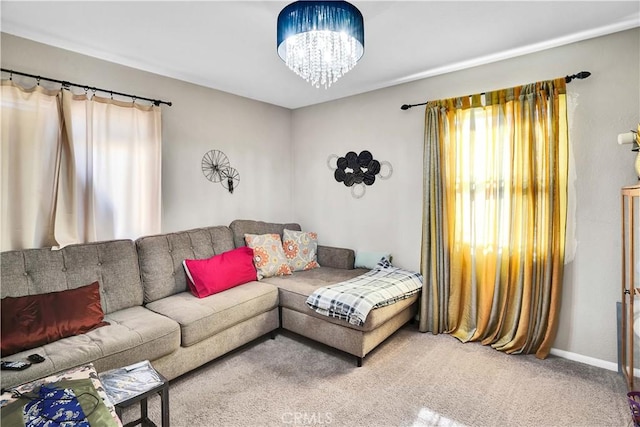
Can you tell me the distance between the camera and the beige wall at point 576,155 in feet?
7.85

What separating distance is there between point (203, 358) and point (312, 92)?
2931 millimetres

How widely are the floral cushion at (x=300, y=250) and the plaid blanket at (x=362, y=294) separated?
809 millimetres

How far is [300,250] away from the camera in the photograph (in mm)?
3838

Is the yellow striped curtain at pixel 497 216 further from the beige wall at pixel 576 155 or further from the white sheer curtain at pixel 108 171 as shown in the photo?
the white sheer curtain at pixel 108 171

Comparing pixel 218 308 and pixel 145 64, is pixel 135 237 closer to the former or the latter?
pixel 218 308

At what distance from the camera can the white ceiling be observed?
2047mm

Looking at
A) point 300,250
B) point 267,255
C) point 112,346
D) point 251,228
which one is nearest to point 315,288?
point 267,255

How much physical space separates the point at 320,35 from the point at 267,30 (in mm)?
826

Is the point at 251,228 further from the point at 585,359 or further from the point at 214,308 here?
the point at 585,359

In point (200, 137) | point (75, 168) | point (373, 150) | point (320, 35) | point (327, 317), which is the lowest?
point (327, 317)

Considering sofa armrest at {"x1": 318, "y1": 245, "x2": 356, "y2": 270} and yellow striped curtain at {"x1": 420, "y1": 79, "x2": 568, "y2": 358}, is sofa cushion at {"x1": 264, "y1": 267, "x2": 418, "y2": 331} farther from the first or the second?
yellow striped curtain at {"x1": 420, "y1": 79, "x2": 568, "y2": 358}

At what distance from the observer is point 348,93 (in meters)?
3.83

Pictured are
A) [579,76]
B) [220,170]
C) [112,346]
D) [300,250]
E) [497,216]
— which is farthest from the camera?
[300,250]

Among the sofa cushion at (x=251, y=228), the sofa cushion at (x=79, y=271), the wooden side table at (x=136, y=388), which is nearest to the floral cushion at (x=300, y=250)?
the sofa cushion at (x=251, y=228)
